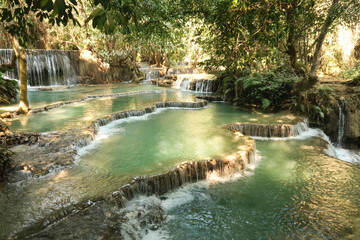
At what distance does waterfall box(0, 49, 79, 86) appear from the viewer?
733 inches

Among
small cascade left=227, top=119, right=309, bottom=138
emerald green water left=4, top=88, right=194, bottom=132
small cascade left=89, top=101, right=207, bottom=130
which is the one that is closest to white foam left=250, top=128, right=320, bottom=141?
small cascade left=227, top=119, right=309, bottom=138

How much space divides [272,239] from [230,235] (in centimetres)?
67

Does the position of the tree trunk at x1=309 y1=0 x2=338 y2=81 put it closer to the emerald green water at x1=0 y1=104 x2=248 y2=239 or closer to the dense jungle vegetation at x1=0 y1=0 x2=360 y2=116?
the dense jungle vegetation at x1=0 y1=0 x2=360 y2=116

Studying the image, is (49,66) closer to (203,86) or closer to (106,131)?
(203,86)

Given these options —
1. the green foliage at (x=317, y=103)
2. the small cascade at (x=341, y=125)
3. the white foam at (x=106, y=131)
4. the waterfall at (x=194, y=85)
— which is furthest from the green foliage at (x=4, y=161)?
the waterfall at (x=194, y=85)

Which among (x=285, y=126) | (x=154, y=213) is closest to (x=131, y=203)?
(x=154, y=213)

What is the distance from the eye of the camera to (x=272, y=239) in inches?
158

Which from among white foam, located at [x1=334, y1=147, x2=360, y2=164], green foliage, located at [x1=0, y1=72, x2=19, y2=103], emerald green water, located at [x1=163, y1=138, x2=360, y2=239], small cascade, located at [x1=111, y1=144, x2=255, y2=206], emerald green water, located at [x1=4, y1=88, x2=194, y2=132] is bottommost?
white foam, located at [x1=334, y1=147, x2=360, y2=164]

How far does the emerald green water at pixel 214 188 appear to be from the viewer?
4121 millimetres

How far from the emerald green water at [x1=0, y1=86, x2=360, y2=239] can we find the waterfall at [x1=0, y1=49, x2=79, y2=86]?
12.8 metres

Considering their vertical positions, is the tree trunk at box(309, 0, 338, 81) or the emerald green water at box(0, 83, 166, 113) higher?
the tree trunk at box(309, 0, 338, 81)

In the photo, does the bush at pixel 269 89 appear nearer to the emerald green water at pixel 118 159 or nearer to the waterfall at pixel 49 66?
the emerald green water at pixel 118 159

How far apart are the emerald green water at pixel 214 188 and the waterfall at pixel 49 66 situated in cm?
1279

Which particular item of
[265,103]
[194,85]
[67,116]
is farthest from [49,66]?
[265,103]
